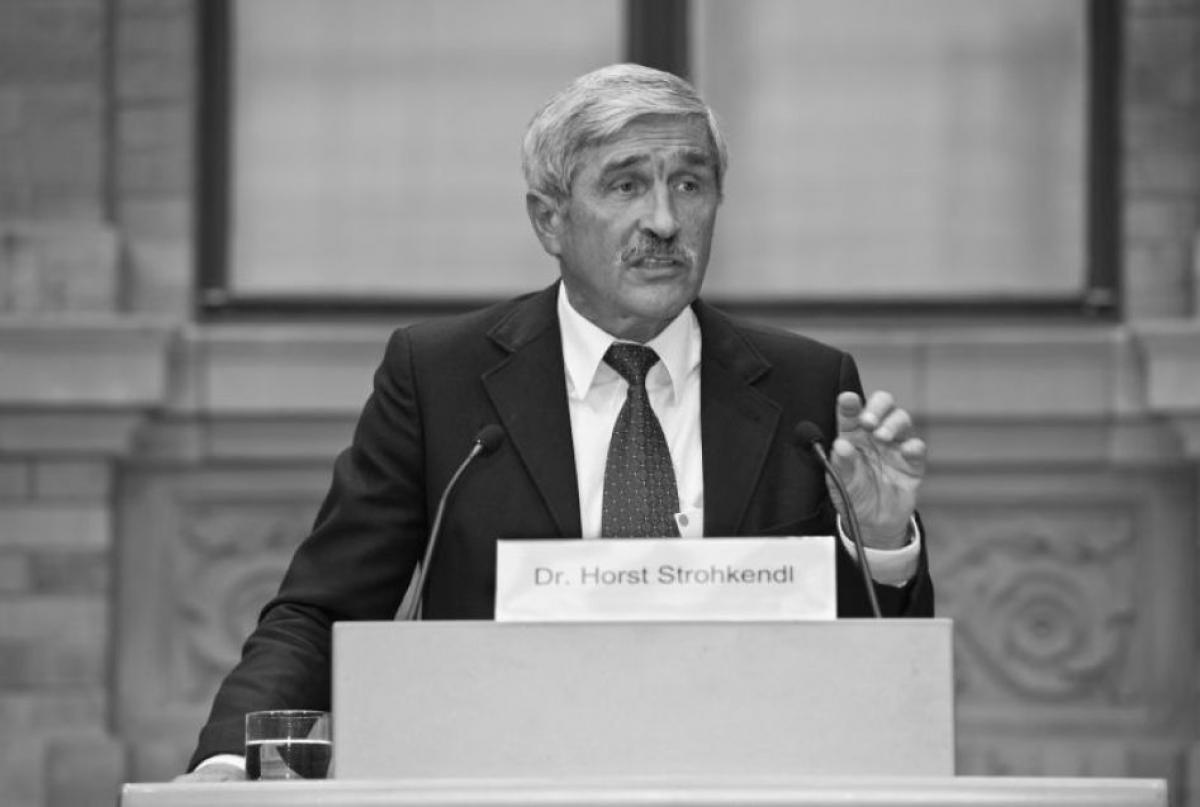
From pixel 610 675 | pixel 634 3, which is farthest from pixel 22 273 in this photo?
pixel 610 675

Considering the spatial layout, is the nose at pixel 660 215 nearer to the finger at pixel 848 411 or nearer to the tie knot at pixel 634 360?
the tie knot at pixel 634 360

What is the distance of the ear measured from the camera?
159 inches

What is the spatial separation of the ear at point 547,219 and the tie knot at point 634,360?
0.20 m

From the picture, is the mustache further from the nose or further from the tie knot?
the tie knot

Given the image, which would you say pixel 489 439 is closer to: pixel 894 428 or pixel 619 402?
pixel 619 402

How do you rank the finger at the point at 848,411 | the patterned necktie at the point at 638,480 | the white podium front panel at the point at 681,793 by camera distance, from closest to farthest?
the white podium front panel at the point at 681,793
the finger at the point at 848,411
the patterned necktie at the point at 638,480

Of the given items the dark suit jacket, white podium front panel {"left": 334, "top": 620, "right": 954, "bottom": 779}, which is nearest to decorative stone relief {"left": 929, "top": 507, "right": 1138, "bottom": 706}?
the dark suit jacket

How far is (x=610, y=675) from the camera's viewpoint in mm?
2924

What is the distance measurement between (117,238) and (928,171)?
2.42 metres

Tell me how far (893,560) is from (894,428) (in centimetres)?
30

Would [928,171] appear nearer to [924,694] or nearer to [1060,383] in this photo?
[1060,383]

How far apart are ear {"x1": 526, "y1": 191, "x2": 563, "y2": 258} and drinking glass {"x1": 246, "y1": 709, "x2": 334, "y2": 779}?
111cm

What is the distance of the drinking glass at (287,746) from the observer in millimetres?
3178

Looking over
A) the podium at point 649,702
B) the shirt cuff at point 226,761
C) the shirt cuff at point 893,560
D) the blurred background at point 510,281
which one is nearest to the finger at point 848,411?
the shirt cuff at point 893,560
